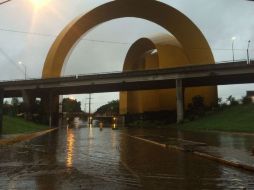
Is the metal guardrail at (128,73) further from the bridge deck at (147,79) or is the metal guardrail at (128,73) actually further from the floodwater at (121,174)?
the floodwater at (121,174)

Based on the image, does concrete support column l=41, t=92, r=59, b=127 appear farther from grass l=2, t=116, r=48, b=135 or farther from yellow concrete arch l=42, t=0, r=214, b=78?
grass l=2, t=116, r=48, b=135

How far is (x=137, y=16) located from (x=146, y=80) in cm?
2219

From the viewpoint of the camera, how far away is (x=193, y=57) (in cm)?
8912

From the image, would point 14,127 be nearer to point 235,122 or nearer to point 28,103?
point 235,122

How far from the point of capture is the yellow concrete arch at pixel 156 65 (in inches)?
3551

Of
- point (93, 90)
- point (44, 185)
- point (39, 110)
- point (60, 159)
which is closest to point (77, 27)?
point (93, 90)

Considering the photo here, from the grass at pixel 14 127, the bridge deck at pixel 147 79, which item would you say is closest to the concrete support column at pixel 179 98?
the bridge deck at pixel 147 79

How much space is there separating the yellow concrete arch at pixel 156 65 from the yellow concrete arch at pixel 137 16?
157 inches

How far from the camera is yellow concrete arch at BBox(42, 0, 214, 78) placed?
88.9 m

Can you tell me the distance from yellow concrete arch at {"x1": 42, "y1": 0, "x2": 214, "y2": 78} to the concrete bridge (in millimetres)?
6271

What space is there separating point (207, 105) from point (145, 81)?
15.6 meters

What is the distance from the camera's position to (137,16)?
9262 centimetres

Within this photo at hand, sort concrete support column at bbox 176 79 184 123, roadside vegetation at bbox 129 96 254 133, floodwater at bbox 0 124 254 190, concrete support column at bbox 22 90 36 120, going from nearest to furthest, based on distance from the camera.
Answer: floodwater at bbox 0 124 254 190, roadside vegetation at bbox 129 96 254 133, concrete support column at bbox 176 79 184 123, concrete support column at bbox 22 90 36 120

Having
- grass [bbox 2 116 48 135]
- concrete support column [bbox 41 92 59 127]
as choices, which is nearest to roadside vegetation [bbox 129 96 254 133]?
concrete support column [bbox 41 92 59 127]
